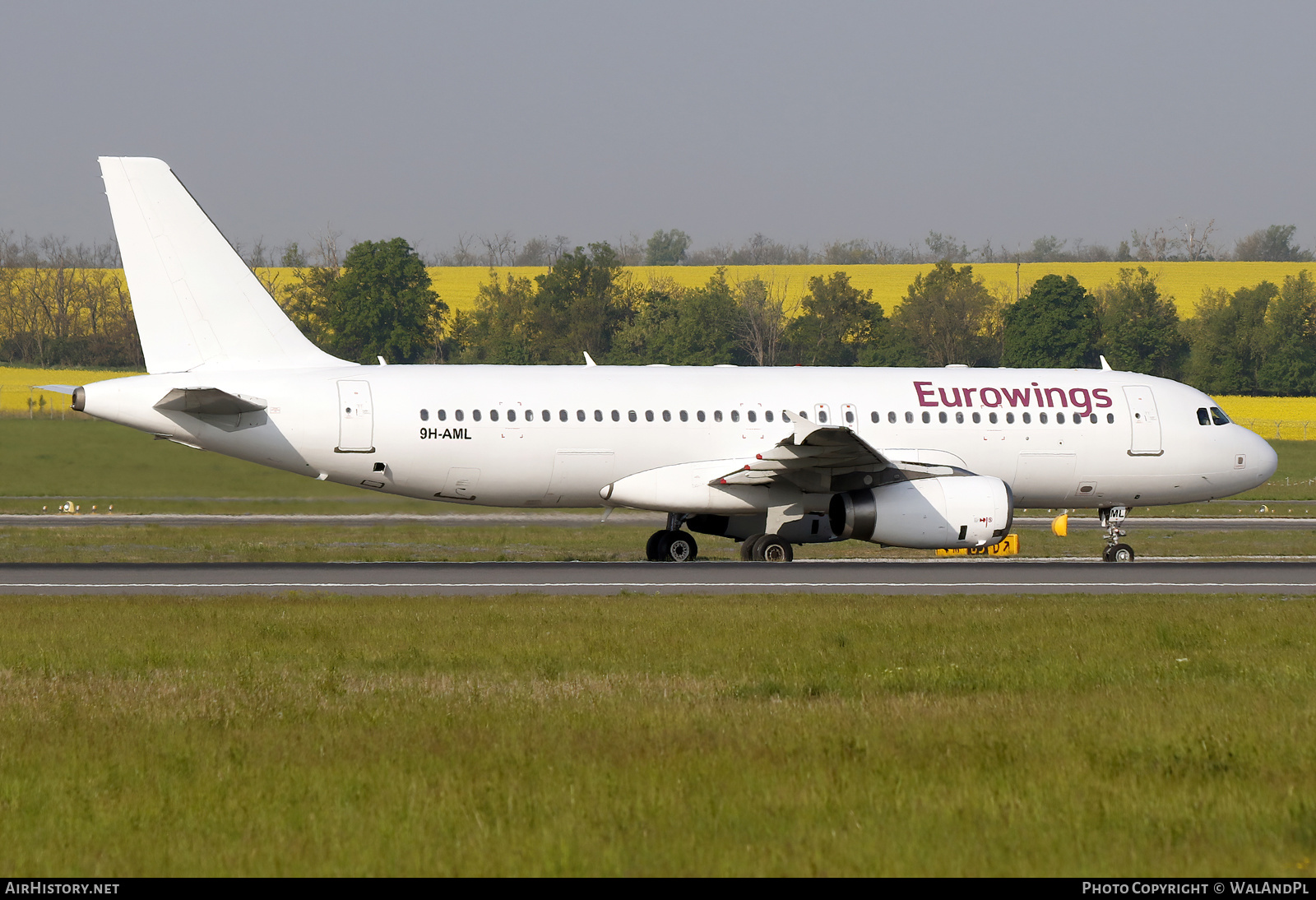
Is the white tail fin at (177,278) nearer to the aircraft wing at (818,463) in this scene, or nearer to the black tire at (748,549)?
the aircraft wing at (818,463)

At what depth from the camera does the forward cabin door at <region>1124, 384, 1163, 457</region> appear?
101 ft

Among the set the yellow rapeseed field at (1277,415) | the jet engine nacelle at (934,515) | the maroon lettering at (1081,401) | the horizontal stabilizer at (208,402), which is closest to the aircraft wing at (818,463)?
the jet engine nacelle at (934,515)

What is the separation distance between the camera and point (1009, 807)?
803 cm

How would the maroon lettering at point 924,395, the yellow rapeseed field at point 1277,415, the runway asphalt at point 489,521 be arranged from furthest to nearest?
the yellow rapeseed field at point 1277,415 → the runway asphalt at point 489,521 → the maroon lettering at point 924,395

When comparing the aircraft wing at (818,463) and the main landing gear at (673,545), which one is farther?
the main landing gear at (673,545)

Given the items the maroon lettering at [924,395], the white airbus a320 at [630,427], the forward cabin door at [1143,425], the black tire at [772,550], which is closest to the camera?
the white airbus a320 at [630,427]

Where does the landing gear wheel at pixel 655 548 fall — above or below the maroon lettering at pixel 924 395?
below

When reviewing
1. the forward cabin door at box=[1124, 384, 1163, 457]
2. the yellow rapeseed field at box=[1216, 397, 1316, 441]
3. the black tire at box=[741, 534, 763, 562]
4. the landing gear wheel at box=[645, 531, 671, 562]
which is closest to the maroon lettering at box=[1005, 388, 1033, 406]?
the forward cabin door at box=[1124, 384, 1163, 457]

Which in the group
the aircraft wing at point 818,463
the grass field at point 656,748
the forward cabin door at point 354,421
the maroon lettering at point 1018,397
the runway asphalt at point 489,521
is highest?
the maroon lettering at point 1018,397

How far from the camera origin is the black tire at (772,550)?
28.5m

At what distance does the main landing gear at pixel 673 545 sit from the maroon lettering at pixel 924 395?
5332 millimetres

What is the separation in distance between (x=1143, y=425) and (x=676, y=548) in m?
10.2

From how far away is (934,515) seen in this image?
26.9m

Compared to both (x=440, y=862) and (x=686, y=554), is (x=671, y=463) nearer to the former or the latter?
(x=686, y=554)
